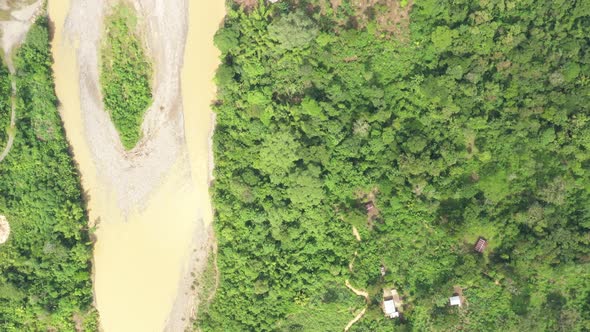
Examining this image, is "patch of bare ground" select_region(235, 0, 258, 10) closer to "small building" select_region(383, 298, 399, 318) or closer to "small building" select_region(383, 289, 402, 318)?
"small building" select_region(383, 289, 402, 318)

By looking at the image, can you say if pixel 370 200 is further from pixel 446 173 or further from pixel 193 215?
pixel 193 215

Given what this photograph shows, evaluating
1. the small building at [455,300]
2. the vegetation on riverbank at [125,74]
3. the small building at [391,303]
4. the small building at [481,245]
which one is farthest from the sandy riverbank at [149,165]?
the small building at [481,245]

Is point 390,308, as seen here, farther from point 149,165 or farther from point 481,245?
point 149,165

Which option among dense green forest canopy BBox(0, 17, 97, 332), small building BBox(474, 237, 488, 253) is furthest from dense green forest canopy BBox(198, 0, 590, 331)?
dense green forest canopy BBox(0, 17, 97, 332)

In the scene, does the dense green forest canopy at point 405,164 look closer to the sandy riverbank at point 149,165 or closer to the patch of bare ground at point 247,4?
the patch of bare ground at point 247,4

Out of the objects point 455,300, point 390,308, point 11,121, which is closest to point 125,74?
point 11,121
